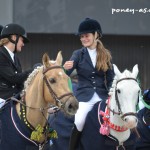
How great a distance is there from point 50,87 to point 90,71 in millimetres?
1162

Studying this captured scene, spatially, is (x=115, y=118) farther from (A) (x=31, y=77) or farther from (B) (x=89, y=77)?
(A) (x=31, y=77)

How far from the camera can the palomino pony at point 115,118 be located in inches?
187

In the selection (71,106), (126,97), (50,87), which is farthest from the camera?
(126,97)

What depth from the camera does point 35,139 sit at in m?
4.71

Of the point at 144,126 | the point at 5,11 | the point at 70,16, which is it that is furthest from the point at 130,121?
the point at 5,11

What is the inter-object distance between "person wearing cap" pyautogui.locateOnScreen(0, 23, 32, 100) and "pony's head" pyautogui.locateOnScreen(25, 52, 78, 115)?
261 millimetres

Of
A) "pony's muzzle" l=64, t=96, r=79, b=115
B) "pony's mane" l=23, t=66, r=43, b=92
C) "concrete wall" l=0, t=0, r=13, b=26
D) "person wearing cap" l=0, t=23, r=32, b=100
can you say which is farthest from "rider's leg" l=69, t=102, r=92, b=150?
"concrete wall" l=0, t=0, r=13, b=26

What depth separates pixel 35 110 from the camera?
4.76m

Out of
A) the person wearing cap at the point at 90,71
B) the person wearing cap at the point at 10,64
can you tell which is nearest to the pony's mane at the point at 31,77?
the person wearing cap at the point at 10,64

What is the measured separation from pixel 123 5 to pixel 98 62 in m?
6.16

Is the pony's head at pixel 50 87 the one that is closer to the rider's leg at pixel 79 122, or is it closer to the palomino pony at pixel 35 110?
the palomino pony at pixel 35 110

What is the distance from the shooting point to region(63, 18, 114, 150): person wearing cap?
5.61 m

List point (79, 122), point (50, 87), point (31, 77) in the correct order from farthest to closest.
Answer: point (79, 122), point (31, 77), point (50, 87)

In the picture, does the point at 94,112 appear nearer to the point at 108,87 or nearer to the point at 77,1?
the point at 108,87
